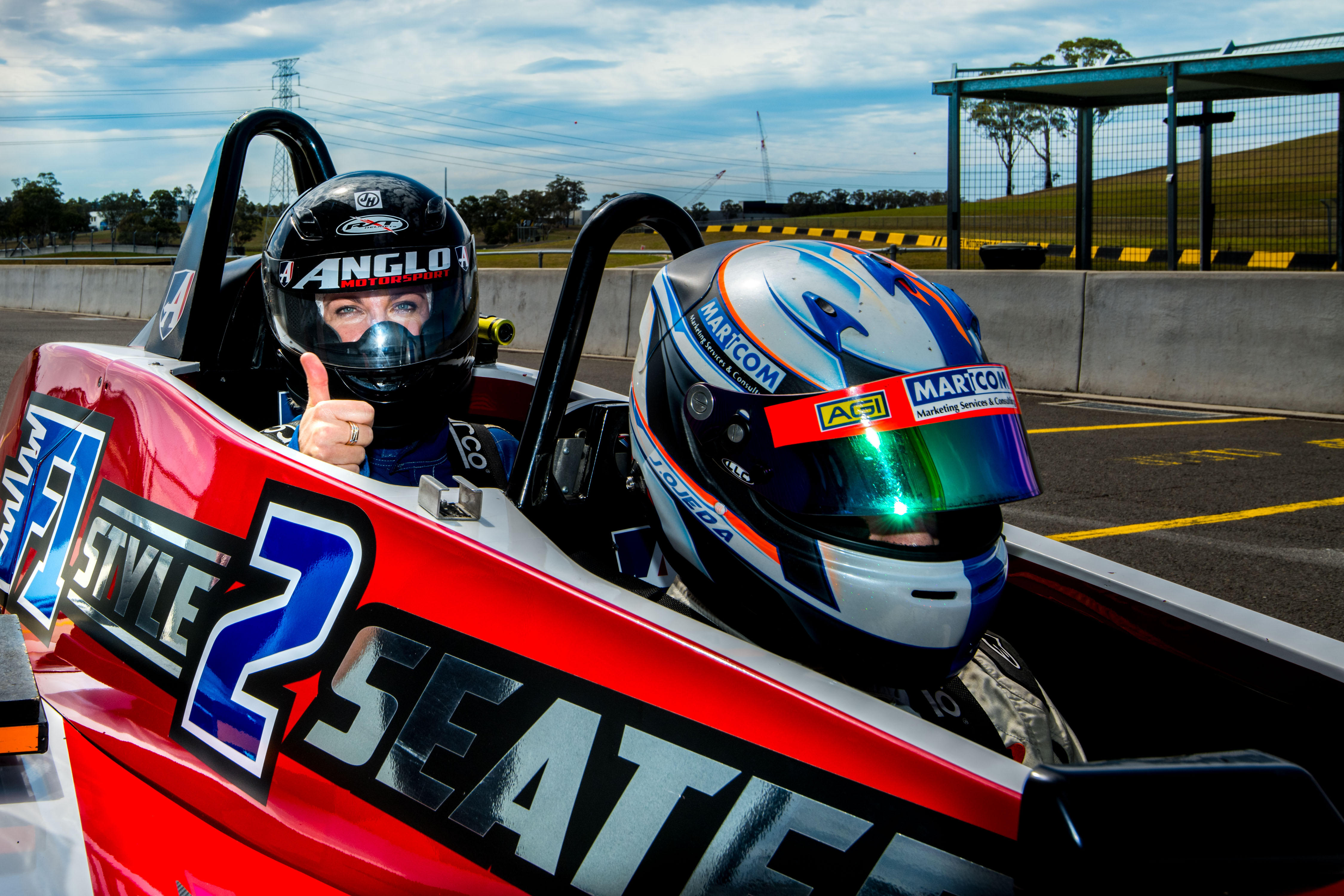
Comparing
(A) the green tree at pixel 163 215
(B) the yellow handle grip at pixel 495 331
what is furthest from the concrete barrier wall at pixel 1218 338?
(A) the green tree at pixel 163 215

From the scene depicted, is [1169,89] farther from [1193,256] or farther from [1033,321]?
[1033,321]

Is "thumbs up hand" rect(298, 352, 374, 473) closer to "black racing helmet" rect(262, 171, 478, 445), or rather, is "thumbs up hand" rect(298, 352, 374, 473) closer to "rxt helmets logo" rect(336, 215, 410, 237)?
"black racing helmet" rect(262, 171, 478, 445)

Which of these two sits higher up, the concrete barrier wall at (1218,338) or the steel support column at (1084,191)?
the steel support column at (1084,191)

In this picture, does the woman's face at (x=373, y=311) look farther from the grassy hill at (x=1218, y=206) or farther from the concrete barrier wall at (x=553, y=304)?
the grassy hill at (x=1218, y=206)

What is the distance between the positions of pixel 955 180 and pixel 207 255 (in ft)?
29.8

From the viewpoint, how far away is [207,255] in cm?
303

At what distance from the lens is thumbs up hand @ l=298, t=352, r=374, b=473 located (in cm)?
199

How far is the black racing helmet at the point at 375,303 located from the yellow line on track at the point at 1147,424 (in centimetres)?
524

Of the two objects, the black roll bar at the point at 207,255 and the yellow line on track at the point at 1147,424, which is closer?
the black roll bar at the point at 207,255

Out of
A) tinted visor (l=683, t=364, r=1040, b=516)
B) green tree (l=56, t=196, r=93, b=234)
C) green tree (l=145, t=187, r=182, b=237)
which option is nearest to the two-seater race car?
tinted visor (l=683, t=364, r=1040, b=516)

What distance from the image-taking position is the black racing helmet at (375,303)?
7.88ft

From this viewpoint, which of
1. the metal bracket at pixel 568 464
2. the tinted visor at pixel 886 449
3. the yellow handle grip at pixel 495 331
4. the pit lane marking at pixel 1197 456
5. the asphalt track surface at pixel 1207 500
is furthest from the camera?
the pit lane marking at pixel 1197 456

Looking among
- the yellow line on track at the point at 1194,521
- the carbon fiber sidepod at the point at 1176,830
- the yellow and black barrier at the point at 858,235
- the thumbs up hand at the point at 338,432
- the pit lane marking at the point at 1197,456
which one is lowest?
the yellow line on track at the point at 1194,521

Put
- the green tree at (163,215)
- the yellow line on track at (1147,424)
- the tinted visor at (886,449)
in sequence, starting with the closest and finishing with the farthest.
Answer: the tinted visor at (886,449) → the yellow line on track at (1147,424) → the green tree at (163,215)
